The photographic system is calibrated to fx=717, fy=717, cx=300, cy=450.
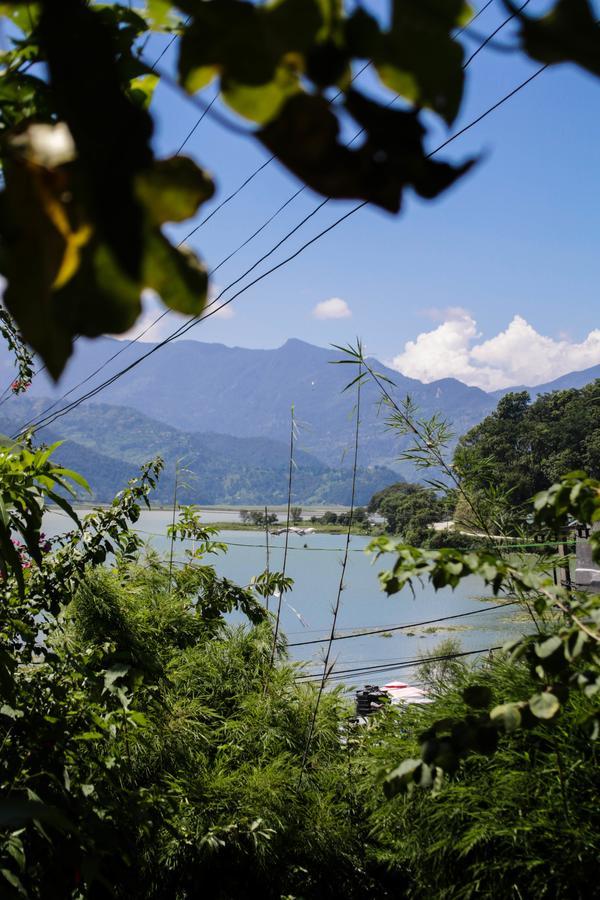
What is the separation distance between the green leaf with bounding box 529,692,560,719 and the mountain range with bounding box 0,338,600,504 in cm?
3344

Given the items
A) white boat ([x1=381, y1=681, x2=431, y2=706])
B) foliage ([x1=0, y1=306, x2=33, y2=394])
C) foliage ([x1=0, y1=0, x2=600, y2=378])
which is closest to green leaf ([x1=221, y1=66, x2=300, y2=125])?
foliage ([x1=0, y1=0, x2=600, y2=378])

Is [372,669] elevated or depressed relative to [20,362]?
depressed

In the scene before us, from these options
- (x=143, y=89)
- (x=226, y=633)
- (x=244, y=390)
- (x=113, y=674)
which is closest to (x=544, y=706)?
(x=143, y=89)

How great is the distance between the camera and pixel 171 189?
0.28m

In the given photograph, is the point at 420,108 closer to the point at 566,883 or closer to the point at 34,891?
the point at 34,891

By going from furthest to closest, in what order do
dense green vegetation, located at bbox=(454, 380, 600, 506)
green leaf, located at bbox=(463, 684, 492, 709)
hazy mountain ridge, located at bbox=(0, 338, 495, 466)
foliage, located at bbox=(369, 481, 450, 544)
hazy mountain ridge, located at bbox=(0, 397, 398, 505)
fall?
hazy mountain ridge, located at bbox=(0, 338, 495, 466) → hazy mountain ridge, located at bbox=(0, 397, 398, 505) → dense green vegetation, located at bbox=(454, 380, 600, 506) → foliage, located at bbox=(369, 481, 450, 544) → green leaf, located at bbox=(463, 684, 492, 709)

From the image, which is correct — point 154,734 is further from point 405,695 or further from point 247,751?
point 405,695

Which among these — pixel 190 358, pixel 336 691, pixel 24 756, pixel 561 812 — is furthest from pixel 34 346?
pixel 190 358

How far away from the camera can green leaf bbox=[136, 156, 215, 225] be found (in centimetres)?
28

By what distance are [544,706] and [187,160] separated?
3.01ft

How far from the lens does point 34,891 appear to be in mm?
1282

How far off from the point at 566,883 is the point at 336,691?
173cm

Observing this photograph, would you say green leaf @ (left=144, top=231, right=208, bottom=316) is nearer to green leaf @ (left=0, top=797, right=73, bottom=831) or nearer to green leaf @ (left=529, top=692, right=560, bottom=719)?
green leaf @ (left=0, top=797, right=73, bottom=831)

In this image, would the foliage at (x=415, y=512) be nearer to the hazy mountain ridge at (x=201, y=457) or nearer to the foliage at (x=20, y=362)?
the foliage at (x=20, y=362)
